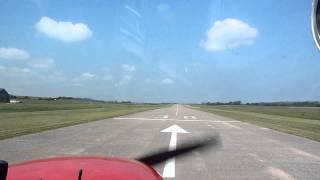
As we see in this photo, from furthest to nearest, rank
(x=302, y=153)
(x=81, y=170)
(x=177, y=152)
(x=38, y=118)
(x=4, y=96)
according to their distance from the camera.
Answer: (x=4, y=96) < (x=38, y=118) < (x=302, y=153) < (x=177, y=152) < (x=81, y=170)

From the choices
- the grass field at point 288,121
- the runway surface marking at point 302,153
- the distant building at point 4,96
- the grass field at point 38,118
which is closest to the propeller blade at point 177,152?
the runway surface marking at point 302,153

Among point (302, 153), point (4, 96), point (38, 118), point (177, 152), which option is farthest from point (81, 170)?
point (4, 96)

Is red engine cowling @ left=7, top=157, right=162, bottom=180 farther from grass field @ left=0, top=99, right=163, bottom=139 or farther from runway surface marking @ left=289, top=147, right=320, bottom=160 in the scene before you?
grass field @ left=0, top=99, right=163, bottom=139

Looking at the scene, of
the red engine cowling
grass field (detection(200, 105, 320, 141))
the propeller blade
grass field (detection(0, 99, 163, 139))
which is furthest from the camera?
grass field (detection(200, 105, 320, 141))

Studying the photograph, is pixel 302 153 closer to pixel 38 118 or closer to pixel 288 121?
pixel 38 118

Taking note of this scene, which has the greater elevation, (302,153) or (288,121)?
(288,121)

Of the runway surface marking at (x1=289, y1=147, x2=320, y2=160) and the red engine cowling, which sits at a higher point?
the red engine cowling

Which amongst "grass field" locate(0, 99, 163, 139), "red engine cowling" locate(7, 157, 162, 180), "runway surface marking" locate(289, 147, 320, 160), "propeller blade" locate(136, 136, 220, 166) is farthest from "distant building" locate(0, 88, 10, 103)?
"red engine cowling" locate(7, 157, 162, 180)

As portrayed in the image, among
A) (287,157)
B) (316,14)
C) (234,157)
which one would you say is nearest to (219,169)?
(234,157)

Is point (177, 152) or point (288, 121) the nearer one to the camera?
point (177, 152)

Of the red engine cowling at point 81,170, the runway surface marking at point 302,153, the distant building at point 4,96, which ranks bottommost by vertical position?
the runway surface marking at point 302,153

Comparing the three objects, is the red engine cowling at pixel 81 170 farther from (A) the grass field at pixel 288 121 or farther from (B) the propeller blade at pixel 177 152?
(A) the grass field at pixel 288 121

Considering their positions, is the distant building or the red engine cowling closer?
the red engine cowling

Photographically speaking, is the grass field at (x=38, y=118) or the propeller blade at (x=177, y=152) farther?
the grass field at (x=38, y=118)
